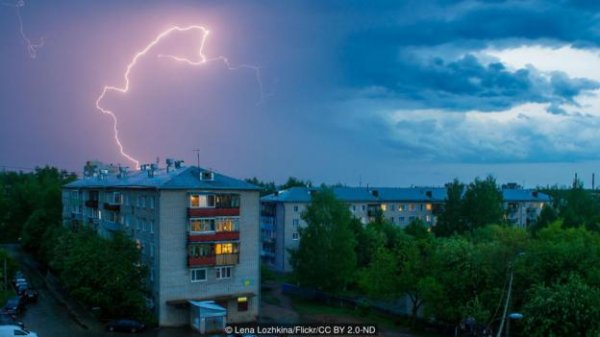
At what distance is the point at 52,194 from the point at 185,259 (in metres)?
51.1

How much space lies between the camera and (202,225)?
45.6m

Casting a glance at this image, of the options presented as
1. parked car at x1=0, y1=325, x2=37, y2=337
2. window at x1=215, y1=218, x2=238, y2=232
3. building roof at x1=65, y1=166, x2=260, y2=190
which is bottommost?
parked car at x1=0, y1=325, x2=37, y2=337

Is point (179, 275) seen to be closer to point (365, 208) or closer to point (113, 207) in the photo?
point (113, 207)

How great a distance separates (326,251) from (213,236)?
16.0m

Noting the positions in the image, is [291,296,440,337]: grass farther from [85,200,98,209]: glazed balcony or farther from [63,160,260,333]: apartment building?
[85,200,98,209]: glazed balcony

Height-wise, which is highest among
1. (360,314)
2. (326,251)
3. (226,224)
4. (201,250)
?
(226,224)

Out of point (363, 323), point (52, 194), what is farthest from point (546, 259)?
point (52, 194)

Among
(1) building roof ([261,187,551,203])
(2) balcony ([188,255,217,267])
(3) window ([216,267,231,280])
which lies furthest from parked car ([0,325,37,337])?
(1) building roof ([261,187,551,203])

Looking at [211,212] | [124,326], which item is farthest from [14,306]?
[211,212]

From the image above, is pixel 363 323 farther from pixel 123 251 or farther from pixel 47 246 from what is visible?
pixel 47 246

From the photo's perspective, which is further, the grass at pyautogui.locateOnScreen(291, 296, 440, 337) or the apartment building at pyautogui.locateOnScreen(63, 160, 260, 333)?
the grass at pyautogui.locateOnScreen(291, 296, 440, 337)

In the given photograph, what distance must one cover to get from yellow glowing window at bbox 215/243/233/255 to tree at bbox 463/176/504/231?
149ft

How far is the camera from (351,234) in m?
59.5

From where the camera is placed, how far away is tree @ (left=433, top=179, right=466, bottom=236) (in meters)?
81.4
